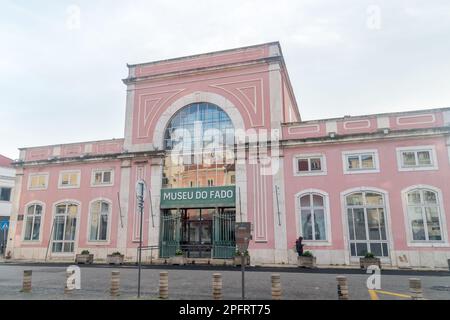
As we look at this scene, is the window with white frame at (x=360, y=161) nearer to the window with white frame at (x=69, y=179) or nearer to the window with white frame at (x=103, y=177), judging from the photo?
the window with white frame at (x=103, y=177)

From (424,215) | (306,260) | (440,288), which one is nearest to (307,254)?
(306,260)

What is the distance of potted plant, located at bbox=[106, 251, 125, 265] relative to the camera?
2036 centimetres

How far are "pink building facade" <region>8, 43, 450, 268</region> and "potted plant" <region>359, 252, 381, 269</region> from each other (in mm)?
970

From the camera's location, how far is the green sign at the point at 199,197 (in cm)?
2048

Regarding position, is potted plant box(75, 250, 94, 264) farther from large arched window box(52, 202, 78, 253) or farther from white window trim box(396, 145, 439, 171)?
white window trim box(396, 145, 439, 171)

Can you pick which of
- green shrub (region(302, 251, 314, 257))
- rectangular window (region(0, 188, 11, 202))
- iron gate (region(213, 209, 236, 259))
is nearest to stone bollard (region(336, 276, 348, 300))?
Answer: green shrub (region(302, 251, 314, 257))

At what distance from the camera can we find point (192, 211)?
21531 mm

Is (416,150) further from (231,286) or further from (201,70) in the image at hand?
(201,70)

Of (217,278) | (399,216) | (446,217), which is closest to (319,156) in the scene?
(399,216)

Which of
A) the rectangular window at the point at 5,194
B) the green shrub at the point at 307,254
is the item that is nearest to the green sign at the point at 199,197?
the green shrub at the point at 307,254

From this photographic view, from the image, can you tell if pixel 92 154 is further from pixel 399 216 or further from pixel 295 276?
pixel 399 216

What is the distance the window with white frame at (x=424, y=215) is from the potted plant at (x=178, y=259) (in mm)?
12443

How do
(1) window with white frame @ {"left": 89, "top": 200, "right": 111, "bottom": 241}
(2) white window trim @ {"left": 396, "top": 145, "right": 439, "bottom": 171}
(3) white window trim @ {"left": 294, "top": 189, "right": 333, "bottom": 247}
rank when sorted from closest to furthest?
(2) white window trim @ {"left": 396, "top": 145, "right": 439, "bottom": 171}
(3) white window trim @ {"left": 294, "top": 189, "right": 333, "bottom": 247}
(1) window with white frame @ {"left": 89, "top": 200, "right": 111, "bottom": 241}

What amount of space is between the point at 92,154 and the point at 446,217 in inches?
878
